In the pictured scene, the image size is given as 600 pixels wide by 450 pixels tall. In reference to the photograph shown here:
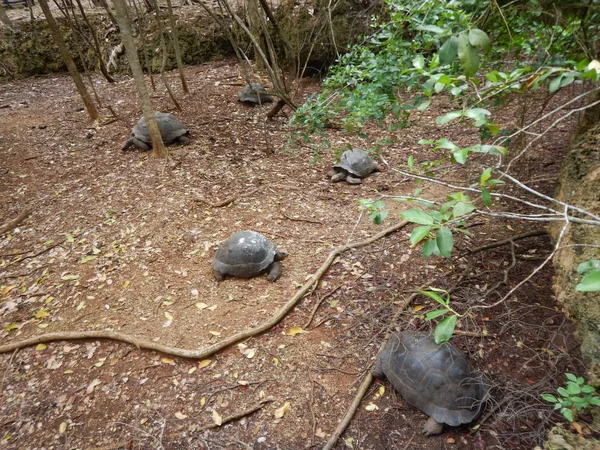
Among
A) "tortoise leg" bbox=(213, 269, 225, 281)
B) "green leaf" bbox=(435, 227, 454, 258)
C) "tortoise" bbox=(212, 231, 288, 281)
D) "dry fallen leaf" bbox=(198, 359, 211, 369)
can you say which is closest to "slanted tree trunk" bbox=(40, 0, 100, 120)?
"tortoise" bbox=(212, 231, 288, 281)

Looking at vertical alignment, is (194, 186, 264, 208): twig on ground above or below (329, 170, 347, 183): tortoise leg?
above

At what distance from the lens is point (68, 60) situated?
20.2ft

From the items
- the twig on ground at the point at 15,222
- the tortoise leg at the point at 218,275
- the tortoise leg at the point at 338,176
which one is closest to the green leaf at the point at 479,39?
the tortoise leg at the point at 218,275

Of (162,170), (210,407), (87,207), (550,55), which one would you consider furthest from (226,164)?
(550,55)

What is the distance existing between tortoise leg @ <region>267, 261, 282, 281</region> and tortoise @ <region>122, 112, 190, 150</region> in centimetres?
341

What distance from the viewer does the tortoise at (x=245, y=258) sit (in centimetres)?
360

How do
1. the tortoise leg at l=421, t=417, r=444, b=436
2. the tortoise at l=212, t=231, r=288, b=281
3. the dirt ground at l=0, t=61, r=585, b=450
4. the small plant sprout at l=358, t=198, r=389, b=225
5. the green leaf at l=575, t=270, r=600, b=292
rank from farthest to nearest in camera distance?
the tortoise at l=212, t=231, r=288, b=281 < the dirt ground at l=0, t=61, r=585, b=450 < the tortoise leg at l=421, t=417, r=444, b=436 < the small plant sprout at l=358, t=198, r=389, b=225 < the green leaf at l=575, t=270, r=600, b=292

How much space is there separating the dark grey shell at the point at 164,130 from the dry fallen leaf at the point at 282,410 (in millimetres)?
4859

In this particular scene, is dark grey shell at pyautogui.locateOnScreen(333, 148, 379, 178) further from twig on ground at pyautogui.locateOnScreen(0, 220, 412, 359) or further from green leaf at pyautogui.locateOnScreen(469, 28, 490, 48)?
green leaf at pyautogui.locateOnScreen(469, 28, 490, 48)

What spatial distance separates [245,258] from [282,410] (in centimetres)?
156

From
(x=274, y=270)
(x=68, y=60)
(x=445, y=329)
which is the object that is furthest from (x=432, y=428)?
(x=68, y=60)

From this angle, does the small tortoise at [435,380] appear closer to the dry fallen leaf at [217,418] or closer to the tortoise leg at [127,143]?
the dry fallen leaf at [217,418]

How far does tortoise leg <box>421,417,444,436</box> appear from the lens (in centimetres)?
236

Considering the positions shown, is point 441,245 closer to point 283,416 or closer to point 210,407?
point 283,416
